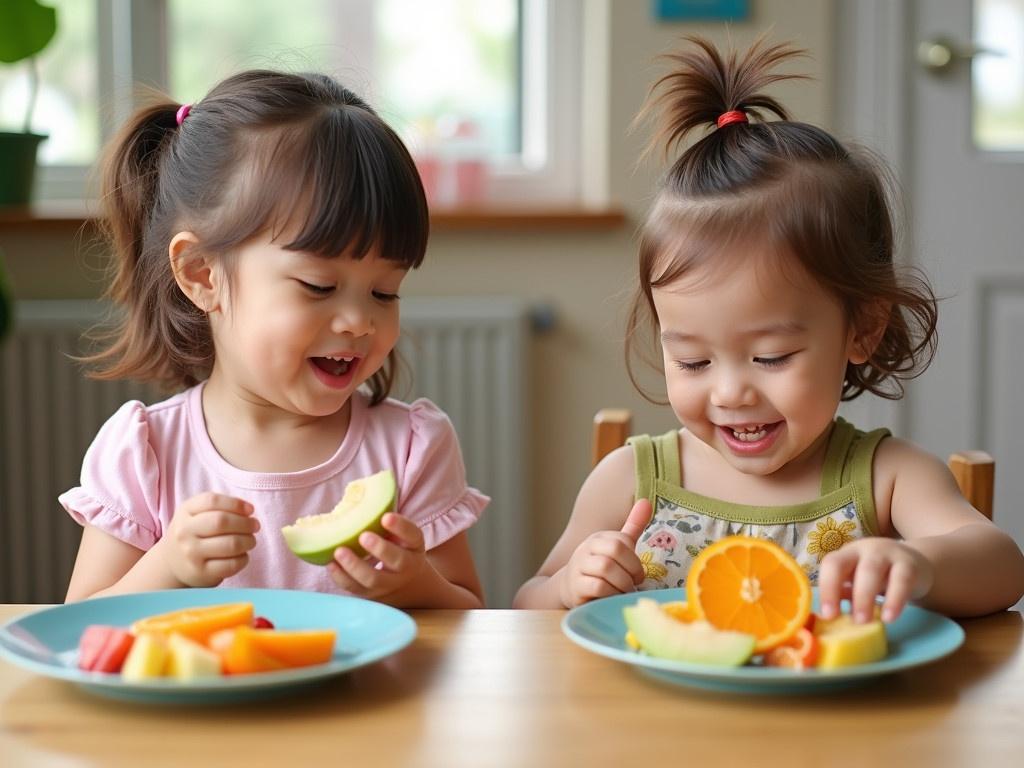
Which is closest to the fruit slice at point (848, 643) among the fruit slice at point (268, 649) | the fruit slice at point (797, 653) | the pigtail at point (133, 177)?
the fruit slice at point (797, 653)

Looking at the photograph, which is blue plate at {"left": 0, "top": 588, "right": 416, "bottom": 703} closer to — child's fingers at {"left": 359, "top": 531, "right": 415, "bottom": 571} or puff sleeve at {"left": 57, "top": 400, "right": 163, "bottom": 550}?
child's fingers at {"left": 359, "top": 531, "right": 415, "bottom": 571}

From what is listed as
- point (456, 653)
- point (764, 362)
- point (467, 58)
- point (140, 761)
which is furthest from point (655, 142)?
point (467, 58)

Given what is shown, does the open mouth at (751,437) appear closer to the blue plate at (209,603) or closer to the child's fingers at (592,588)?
the child's fingers at (592,588)

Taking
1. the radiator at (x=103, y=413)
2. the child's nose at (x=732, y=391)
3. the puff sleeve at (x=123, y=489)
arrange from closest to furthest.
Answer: the child's nose at (x=732, y=391) < the puff sleeve at (x=123, y=489) < the radiator at (x=103, y=413)

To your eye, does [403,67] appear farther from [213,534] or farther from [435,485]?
[213,534]

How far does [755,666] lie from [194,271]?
0.72 m

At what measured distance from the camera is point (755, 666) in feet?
2.74

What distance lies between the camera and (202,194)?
1.30m

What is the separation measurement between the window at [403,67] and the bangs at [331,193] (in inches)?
69.9

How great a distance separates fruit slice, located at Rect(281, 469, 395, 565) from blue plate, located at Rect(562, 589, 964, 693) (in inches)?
6.6

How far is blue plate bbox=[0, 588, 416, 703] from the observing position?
30.4 inches

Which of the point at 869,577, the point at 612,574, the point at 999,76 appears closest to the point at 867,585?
the point at 869,577

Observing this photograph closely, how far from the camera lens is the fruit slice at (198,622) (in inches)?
32.4

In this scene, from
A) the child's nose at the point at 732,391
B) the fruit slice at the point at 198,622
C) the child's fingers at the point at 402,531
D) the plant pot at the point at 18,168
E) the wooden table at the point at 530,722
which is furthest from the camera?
the plant pot at the point at 18,168
